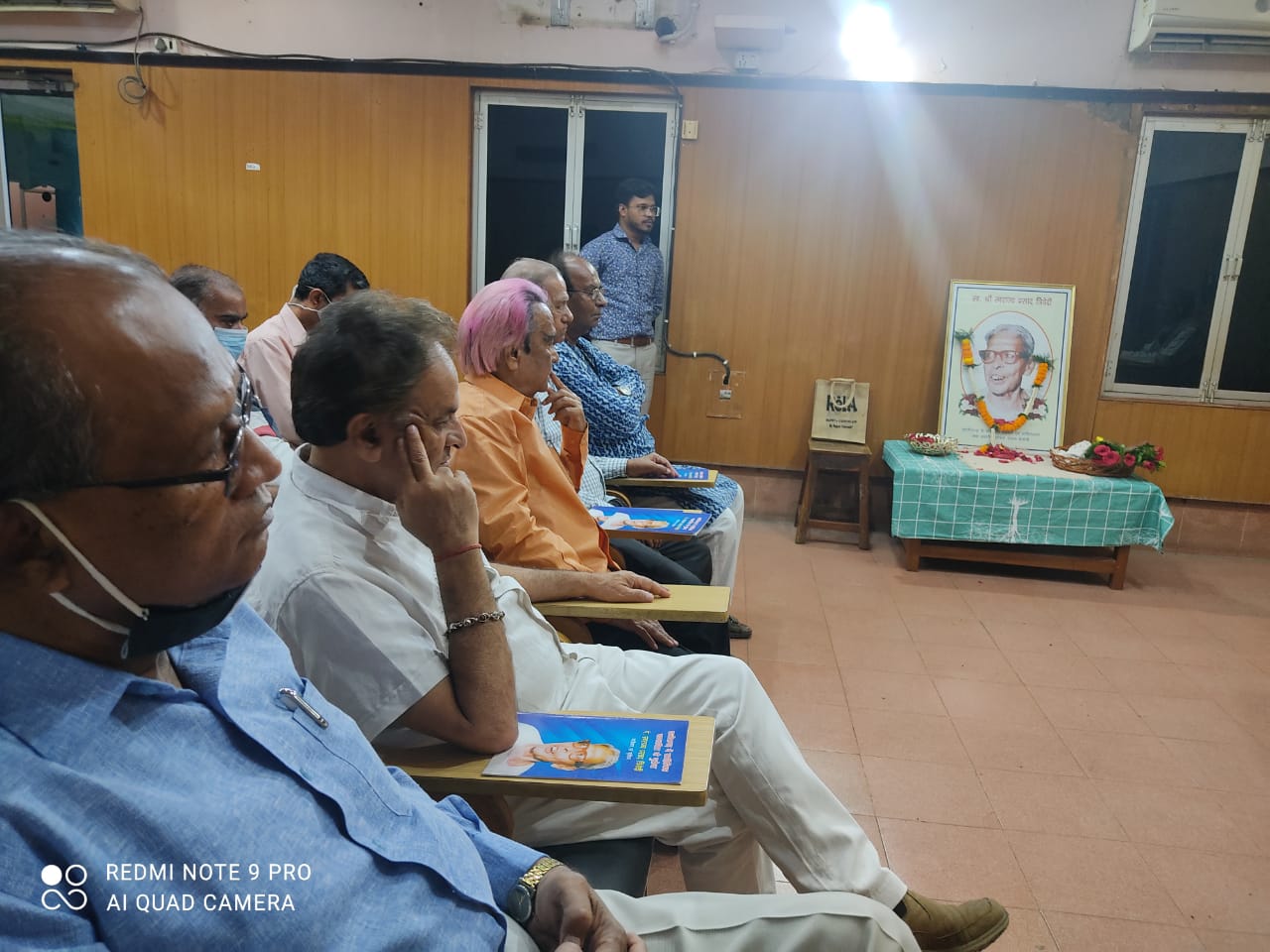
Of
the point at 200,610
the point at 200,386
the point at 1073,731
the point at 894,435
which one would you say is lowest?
the point at 1073,731

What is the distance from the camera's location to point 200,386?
70 centimetres

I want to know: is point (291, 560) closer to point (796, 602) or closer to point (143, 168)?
point (796, 602)

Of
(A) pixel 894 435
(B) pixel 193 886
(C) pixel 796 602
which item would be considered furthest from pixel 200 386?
(A) pixel 894 435

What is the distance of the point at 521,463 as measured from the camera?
2.02 metres

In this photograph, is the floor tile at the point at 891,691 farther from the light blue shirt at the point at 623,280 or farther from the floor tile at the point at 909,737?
the light blue shirt at the point at 623,280

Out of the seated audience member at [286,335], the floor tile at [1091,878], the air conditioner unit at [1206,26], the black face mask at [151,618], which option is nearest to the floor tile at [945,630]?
the floor tile at [1091,878]

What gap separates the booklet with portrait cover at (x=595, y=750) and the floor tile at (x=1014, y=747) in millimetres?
1550

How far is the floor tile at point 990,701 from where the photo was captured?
2748 mm

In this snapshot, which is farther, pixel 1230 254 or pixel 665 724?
pixel 1230 254

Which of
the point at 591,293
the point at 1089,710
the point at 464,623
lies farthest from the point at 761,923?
the point at 591,293

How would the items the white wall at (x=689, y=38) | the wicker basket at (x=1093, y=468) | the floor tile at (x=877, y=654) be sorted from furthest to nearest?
the white wall at (x=689, y=38) < the wicker basket at (x=1093, y=468) < the floor tile at (x=877, y=654)

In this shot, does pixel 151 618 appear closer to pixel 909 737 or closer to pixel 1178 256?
pixel 909 737

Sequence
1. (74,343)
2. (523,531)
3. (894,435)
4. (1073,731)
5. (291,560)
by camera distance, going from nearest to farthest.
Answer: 1. (74,343)
2. (291,560)
3. (523,531)
4. (1073,731)
5. (894,435)

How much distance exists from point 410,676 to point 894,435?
4.25 metres
